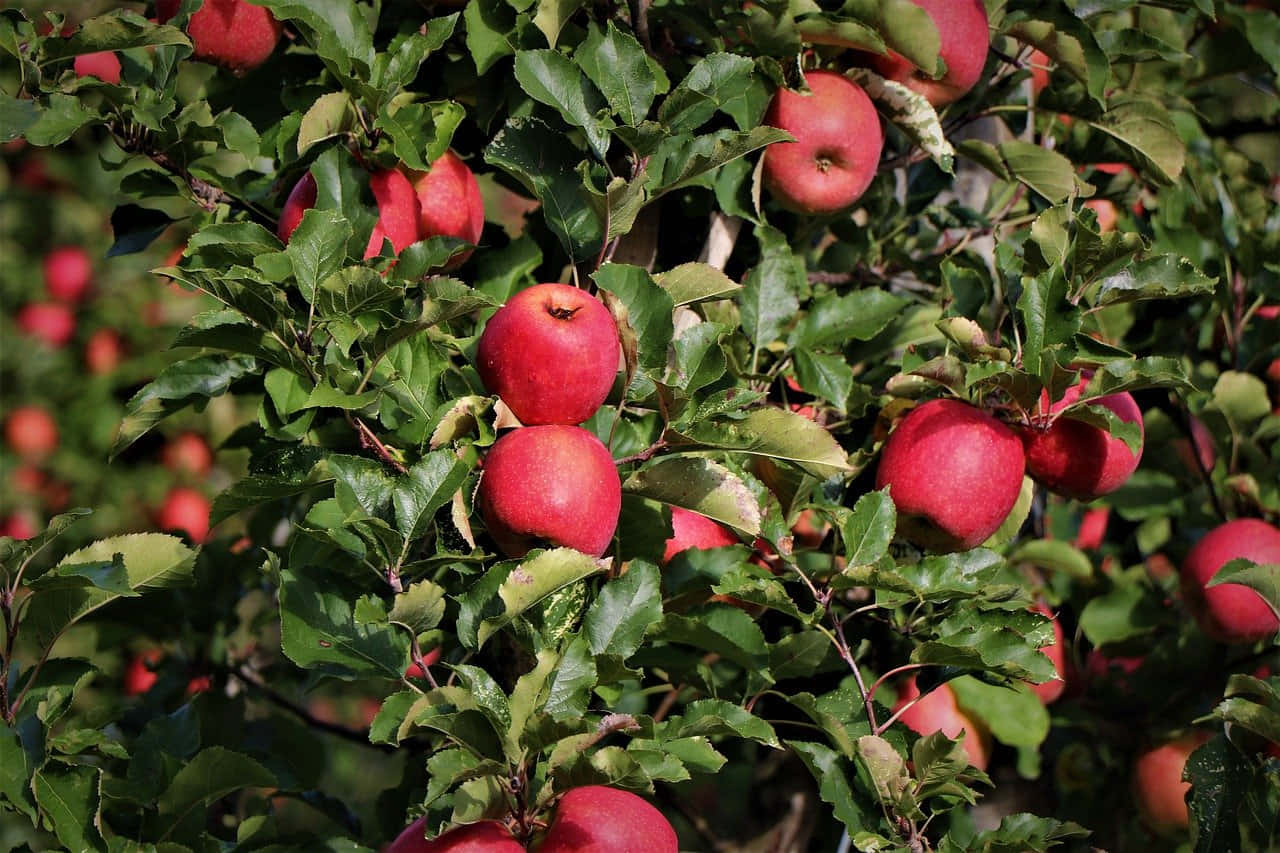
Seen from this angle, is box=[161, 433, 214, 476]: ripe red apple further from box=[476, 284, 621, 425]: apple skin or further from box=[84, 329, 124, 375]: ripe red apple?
box=[476, 284, 621, 425]: apple skin

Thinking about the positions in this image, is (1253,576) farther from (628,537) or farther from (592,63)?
(592,63)

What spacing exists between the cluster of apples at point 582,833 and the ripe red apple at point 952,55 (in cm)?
77

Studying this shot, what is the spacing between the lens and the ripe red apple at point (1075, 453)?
123 cm

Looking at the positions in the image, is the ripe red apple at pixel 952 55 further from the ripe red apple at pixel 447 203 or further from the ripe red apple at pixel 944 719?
the ripe red apple at pixel 944 719

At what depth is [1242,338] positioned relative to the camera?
1.77 metres

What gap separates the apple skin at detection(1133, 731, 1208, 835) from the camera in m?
1.65

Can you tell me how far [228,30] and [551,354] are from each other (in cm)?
54

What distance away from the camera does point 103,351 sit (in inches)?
119

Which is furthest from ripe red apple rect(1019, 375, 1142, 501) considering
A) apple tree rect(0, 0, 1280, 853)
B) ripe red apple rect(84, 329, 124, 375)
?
ripe red apple rect(84, 329, 124, 375)

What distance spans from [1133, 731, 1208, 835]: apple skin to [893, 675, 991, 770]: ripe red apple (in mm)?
238

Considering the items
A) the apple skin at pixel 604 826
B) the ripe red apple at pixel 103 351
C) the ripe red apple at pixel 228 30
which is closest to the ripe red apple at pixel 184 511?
the ripe red apple at pixel 103 351

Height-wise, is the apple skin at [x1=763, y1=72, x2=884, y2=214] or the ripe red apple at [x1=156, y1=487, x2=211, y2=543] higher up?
the apple skin at [x1=763, y1=72, x2=884, y2=214]

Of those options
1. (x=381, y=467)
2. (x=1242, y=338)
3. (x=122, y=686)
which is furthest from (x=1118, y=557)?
(x=122, y=686)

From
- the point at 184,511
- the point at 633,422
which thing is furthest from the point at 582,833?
the point at 184,511
